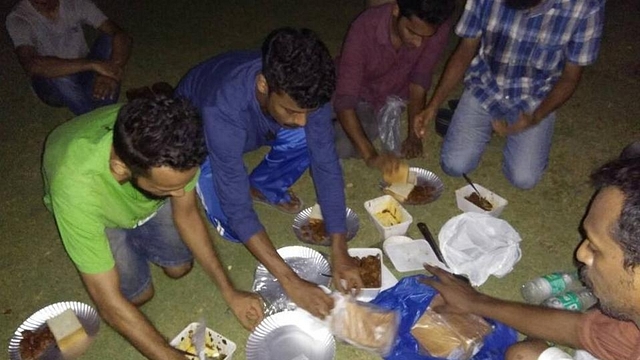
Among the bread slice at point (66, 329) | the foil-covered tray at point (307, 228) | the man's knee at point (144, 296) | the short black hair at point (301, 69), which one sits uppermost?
the short black hair at point (301, 69)

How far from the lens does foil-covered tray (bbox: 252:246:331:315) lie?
A: 103 inches

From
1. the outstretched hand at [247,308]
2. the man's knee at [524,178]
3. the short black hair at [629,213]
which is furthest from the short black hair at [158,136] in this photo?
the man's knee at [524,178]

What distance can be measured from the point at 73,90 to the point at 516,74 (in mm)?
2962

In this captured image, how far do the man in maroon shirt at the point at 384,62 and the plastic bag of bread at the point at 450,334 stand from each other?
107cm

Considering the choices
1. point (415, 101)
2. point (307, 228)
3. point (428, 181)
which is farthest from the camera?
point (415, 101)

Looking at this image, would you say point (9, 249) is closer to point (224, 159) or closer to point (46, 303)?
point (46, 303)

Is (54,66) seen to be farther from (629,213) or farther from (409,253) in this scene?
(629,213)

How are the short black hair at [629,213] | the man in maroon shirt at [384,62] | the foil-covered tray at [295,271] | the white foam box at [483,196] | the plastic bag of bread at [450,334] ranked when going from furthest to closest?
1. the white foam box at [483,196]
2. the man in maroon shirt at [384,62]
3. the foil-covered tray at [295,271]
4. the plastic bag of bread at [450,334]
5. the short black hair at [629,213]

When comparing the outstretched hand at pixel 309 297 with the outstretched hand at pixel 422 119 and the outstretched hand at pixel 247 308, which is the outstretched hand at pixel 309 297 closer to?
the outstretched hand at pixel 247 308

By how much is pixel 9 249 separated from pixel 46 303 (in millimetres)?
517

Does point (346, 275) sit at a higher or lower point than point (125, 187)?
lower

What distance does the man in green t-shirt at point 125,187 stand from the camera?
71.7 inches

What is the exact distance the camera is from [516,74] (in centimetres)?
320

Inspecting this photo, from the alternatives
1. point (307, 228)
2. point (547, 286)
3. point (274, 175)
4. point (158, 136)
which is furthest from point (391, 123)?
point (158, 136)
